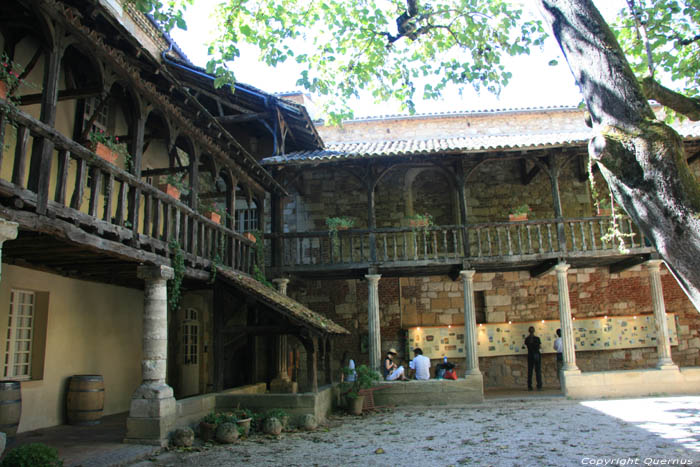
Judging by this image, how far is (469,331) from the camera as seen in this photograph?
12.1 metres

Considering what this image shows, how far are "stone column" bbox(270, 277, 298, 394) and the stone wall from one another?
2080 mm

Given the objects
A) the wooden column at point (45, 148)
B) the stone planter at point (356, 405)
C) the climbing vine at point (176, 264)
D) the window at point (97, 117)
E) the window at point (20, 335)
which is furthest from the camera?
the stone planter at point (356, 405)

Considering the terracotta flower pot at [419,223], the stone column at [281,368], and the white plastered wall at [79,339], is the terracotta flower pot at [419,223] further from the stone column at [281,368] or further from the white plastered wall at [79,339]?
the white plastered wall at [79,339]

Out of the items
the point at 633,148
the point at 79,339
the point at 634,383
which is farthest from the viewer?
the point at 634,383

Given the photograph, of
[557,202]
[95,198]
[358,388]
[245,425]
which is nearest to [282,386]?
[358,388]

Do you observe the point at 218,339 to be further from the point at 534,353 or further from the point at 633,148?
the point at 534,353

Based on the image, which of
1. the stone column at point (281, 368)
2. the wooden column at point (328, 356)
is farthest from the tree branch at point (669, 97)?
the stone column at point (281, 368)

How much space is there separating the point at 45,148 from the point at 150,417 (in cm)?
366

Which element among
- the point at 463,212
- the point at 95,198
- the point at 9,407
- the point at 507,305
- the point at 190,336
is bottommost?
the point at 9,407

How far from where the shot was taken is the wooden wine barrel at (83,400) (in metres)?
8.07

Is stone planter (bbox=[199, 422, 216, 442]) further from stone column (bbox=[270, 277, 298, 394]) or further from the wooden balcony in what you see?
the wooden balcony

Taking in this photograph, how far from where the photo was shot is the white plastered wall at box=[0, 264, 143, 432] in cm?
754

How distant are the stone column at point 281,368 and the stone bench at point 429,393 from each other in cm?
185

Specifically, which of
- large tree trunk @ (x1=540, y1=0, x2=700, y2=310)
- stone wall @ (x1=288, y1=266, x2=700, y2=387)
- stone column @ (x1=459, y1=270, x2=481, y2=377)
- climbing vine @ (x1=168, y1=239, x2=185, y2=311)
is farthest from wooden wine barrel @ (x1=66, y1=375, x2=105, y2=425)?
large tree trunk @ (x1=540, y1=0, x2=700, y2=310)
